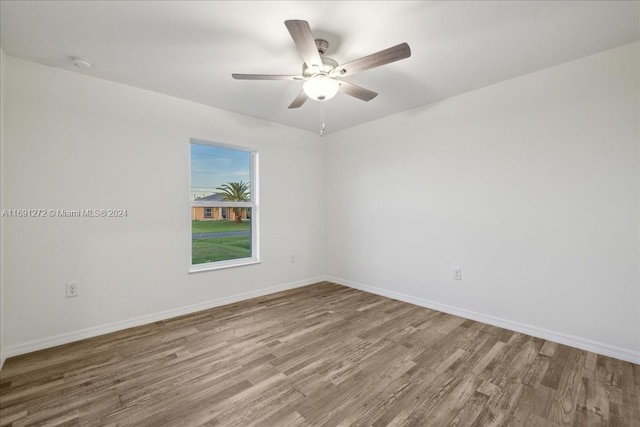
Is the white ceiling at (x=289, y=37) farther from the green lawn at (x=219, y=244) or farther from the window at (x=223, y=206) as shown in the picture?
the green lawn at (x=219, y=244)

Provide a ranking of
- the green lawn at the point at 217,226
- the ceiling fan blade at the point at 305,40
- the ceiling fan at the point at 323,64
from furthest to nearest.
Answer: the green lawn at the point at 217,226 < the ceiling fan at the point at 323,64 < the ceiling fan blade at the point at 305,40

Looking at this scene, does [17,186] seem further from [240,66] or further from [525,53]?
[525,53]

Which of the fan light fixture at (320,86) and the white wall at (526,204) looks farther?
the white wall at (526,204)

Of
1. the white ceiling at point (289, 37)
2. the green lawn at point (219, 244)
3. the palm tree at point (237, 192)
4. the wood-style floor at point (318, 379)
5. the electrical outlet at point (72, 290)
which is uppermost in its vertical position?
the white ceiling at point (289, 37)

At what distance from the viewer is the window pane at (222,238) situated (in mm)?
3516

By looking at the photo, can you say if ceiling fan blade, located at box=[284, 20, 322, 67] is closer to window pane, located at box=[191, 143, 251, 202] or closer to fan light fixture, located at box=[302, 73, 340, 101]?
fan light fixture, located at box=[302, 73, 340, 101]

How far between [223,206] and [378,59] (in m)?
2.66

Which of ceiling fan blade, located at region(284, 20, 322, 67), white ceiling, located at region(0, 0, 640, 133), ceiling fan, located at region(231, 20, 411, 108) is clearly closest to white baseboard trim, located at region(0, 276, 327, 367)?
white ceiling, located at region(0, 0, 640, 133)

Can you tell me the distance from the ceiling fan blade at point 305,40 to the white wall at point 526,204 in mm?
2026

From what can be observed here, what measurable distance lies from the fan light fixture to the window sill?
95.1 inches

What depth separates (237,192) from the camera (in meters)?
3.89

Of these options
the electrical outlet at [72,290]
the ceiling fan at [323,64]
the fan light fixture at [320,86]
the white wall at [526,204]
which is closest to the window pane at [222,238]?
the electrical outlet at [72,290]

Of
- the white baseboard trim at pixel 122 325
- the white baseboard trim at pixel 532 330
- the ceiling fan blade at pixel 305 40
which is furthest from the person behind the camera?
the white baseboard trim at pixel 122 325

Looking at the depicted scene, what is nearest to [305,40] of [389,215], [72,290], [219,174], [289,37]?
[289,37]
